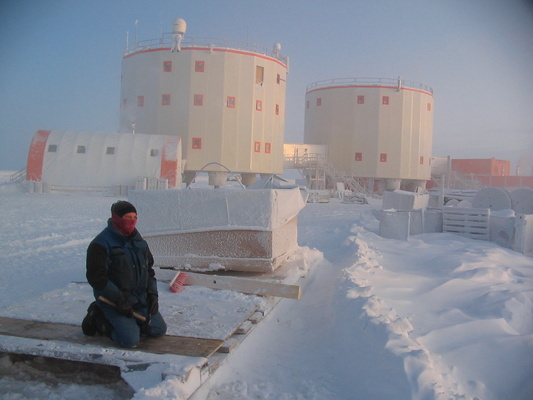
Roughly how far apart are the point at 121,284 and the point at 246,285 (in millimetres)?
2355

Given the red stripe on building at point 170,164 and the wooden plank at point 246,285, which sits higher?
the red stripe on building at point 170,164

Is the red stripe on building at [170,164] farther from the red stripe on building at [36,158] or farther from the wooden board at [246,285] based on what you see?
the wooden board at [246,285]

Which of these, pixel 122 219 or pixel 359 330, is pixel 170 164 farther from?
pixel 122 219

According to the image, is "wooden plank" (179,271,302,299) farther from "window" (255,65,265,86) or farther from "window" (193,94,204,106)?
"window" (255,65,265,86)

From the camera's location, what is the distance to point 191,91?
1123 inches

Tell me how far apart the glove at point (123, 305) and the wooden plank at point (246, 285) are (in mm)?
2274

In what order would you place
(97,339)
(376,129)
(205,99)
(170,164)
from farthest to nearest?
1. (376,129)
2. (205,99)
3. (170,164)
4. (97,339)

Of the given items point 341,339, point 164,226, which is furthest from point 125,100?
point 341,339

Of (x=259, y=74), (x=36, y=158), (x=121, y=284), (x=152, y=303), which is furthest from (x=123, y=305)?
(x=259, y=74)

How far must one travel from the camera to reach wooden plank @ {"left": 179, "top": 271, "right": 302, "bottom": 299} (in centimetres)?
573

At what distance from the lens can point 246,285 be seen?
19.5 feet

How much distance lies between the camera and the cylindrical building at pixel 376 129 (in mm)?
35688

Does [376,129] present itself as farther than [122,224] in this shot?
Yes

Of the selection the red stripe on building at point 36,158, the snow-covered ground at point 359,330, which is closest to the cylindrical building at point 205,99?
the red stripe on building at point 36,158
